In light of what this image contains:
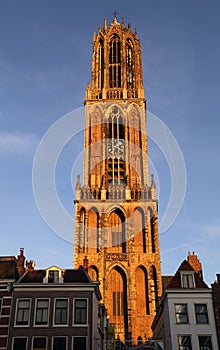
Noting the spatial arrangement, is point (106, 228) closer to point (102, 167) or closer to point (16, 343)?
point (102, 167)

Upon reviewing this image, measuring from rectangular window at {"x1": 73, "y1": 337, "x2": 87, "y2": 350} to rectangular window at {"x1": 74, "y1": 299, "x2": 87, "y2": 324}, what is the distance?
1.09m

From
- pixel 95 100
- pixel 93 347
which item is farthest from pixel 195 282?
pixel 95 100

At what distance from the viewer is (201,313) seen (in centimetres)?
3030

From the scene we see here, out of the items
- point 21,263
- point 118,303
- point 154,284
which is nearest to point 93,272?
point 118,303

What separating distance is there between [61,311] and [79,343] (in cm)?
245

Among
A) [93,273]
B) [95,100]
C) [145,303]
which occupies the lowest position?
[145,303]

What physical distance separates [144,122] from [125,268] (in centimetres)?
2540

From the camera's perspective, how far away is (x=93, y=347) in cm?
2895

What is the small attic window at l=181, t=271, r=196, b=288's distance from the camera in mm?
31594

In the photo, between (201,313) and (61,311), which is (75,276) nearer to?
(61,311)

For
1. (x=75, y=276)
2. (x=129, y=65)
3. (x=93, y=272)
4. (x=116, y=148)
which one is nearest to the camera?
(x=75, y=276)

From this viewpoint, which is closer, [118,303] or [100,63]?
[118,303]

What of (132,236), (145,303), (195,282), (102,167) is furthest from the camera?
(102,167)

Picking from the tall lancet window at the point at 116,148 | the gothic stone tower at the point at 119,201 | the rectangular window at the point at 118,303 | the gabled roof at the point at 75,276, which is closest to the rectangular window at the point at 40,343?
the gabled roof at the point at 75,276
